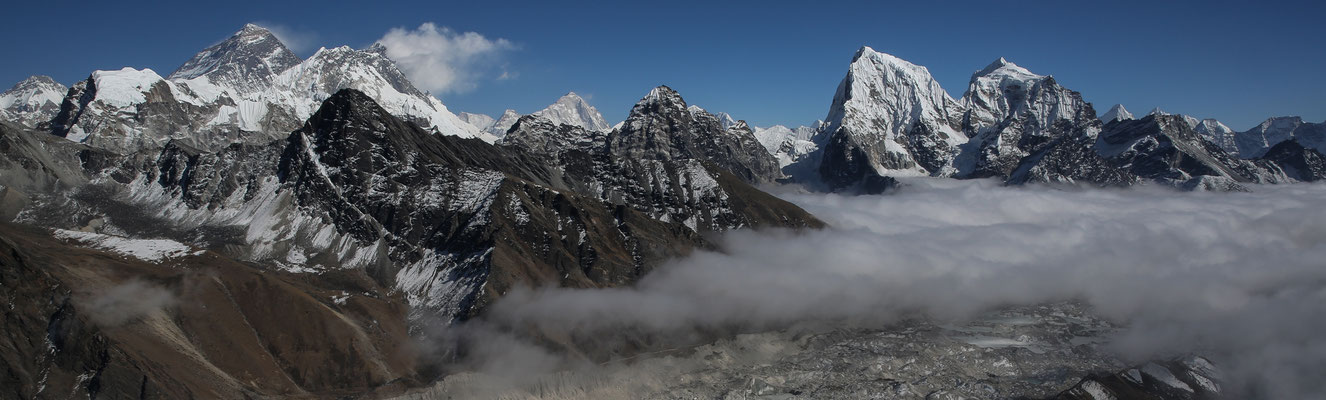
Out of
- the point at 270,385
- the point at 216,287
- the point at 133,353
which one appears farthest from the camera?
the point at 216,287

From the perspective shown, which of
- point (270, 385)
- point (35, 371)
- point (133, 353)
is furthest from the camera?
point (270, 385)

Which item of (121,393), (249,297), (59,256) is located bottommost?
(121,393)

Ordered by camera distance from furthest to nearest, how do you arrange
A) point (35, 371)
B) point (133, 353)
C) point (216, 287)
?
1. point (216, 287)
2. point (133, 353)
3. point (35, 371)

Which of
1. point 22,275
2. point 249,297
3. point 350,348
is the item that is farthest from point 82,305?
point 350,348

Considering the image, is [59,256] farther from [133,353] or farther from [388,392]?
[388,392]

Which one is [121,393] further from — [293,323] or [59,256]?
[59,256]

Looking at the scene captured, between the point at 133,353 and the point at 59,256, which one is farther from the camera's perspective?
the point at 59,256

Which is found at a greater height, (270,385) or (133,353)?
(133,353)

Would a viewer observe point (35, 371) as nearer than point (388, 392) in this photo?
Yes

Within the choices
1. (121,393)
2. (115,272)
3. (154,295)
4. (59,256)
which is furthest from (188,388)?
(59,256)
